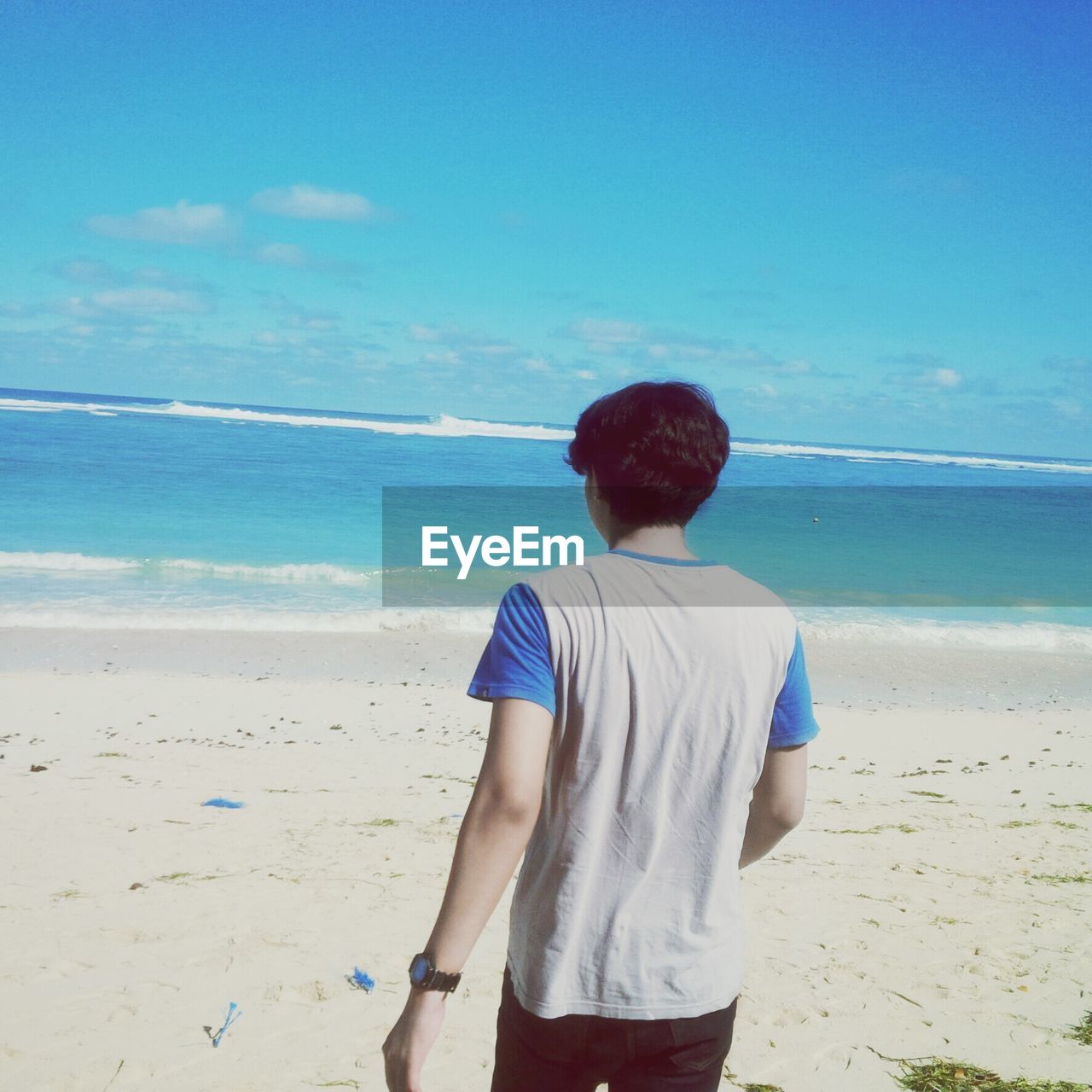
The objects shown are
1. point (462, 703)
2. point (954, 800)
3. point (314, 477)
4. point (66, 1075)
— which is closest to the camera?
point (66, 1075)

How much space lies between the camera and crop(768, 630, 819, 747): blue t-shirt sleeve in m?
1.74

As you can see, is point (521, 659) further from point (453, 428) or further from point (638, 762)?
point (453, 428)

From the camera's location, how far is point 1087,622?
1894 cm

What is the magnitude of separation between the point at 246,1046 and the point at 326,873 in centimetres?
180

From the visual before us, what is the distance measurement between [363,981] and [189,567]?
16632 mm

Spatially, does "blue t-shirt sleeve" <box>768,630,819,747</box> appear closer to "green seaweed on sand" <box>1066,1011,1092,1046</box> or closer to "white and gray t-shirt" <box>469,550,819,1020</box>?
"white and gray t-shirt" <box>469,550,819,1020</box>

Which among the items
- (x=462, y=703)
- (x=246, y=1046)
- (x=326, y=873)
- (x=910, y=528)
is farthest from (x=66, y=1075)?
(x=910, y=528)

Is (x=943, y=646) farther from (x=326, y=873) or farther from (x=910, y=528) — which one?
(x=910, y=528)

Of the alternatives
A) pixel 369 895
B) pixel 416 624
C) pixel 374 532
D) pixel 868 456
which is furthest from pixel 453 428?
pixel 369 895

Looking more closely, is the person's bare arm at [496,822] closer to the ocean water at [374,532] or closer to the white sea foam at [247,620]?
the ocean water at [374,532]

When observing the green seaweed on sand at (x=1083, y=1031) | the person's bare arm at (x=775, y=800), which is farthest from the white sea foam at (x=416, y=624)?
the person's bare arm at (x=775, y=800)

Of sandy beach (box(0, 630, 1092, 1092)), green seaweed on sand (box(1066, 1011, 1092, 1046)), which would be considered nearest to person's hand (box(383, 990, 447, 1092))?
sandy beach (box(0, 630, 1092, 1092))

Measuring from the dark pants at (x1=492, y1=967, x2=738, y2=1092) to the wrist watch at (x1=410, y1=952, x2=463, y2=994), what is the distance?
0.18 meters

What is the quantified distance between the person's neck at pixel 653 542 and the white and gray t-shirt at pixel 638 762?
45 mm
